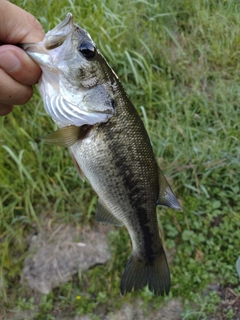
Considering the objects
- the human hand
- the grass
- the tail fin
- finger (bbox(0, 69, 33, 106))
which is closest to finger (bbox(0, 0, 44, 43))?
the human hand

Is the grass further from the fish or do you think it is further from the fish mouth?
the fish mouth

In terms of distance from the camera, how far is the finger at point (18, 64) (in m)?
1.29

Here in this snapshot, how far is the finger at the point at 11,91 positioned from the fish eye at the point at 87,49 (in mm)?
290

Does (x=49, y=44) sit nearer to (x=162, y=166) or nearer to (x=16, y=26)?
(x=16, y=26)

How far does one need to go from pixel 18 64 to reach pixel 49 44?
143mm

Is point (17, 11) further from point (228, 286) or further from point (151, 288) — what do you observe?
point (228, 286)

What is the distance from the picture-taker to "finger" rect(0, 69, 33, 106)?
4.51 ft

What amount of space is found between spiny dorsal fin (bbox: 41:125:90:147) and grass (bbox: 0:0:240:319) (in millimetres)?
1259

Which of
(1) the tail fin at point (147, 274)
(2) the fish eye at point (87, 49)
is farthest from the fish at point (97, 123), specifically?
(1) the tail fin at point (147, 274)

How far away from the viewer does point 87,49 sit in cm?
139

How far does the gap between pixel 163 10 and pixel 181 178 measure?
2.11m

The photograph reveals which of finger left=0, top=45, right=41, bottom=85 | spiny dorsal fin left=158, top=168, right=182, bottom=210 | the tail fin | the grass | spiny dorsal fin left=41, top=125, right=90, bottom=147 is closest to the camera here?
finger left=0, top=45, right=41, bottom=85

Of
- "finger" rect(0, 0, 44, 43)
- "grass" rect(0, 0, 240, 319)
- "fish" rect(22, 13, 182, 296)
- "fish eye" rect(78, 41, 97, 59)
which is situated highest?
"finger" rect(0, 0, 44, 43)

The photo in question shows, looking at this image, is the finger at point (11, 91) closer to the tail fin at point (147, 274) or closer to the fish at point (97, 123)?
the fish at point (97, 123)
